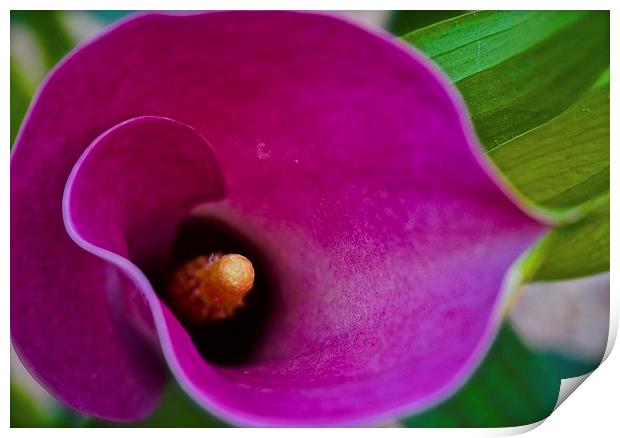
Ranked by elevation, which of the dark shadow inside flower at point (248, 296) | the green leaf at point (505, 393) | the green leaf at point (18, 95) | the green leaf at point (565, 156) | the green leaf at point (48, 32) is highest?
the green leaf at point (48, 32)

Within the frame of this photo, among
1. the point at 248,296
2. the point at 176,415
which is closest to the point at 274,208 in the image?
the point at 248,296

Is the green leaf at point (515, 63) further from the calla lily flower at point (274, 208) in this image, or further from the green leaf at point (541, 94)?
the calla lily flower at point (274, 208)

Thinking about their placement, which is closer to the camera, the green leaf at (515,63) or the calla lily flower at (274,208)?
the calla lily flower at (274,208)

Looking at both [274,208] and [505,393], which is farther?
[505,393]

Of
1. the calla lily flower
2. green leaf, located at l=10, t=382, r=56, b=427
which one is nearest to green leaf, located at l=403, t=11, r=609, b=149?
the calla lily flower

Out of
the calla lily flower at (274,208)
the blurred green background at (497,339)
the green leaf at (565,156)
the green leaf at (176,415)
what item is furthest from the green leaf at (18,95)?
the green leaf at (565,156)

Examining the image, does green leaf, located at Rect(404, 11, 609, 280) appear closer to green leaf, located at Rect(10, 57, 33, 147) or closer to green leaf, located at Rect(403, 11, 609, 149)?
green leaf, located at Rect(403, 11, 609, 149)

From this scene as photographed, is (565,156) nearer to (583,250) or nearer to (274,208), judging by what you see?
(583,250)
